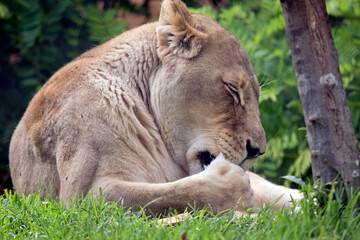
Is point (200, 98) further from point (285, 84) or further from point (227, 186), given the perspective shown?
point (285, 84)

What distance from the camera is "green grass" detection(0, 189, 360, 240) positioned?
261cm

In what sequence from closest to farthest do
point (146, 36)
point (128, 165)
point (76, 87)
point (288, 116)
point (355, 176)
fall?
point (355, 176)
point (128, 165)
point (76, 87)
point (146, 36)
point (288, 116)

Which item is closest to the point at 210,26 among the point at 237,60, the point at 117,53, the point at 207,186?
the point at 237,60

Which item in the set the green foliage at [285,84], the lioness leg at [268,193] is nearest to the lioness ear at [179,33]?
the lioness leg at [268,193]

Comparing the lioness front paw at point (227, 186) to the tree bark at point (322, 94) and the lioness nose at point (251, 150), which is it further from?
the tree bark at point (322, 94)

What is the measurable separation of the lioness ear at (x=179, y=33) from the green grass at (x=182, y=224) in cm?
132

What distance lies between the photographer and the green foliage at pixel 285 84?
6.54 m

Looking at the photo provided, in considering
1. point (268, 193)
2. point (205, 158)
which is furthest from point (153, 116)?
point (268, 193)

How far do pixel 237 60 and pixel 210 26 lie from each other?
381 millimetres

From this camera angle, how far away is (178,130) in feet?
13.0

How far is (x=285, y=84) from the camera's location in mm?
6938

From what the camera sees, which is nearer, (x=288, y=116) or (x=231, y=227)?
(x=231, y=227)

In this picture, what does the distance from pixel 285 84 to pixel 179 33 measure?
325 centimetres

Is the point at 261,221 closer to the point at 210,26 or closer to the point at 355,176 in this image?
the point at 355,176
